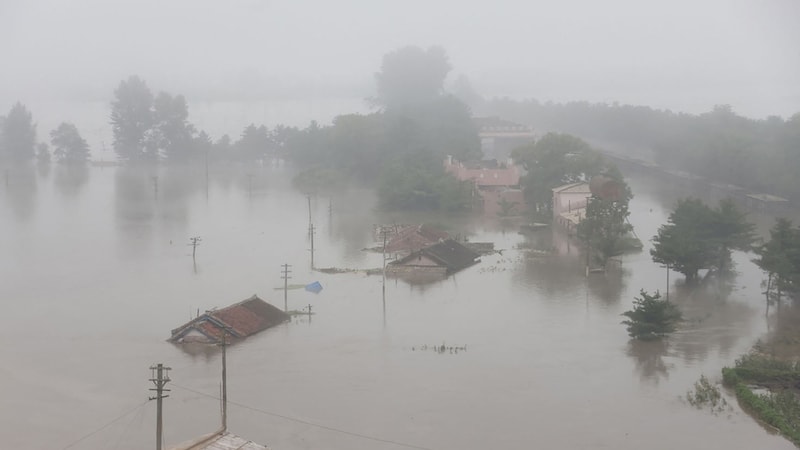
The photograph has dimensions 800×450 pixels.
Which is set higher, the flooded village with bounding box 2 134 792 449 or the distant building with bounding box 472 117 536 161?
the distant building with bounding box 472 117 536 161

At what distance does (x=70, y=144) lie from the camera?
38406 millimetres

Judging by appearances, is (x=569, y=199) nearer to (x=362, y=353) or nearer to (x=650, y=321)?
(x=650, y=321)

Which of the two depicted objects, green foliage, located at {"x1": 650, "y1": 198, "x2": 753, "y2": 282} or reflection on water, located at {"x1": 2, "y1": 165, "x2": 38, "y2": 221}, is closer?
green foliage, located at {"x1": 650, "y1": 198, "x2": 753, "y2": 282}

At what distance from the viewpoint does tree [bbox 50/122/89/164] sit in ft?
126

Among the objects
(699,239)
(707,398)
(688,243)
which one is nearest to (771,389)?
(707,398)

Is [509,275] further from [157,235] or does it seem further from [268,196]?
[268,196]

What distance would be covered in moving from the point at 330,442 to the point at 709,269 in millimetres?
7441

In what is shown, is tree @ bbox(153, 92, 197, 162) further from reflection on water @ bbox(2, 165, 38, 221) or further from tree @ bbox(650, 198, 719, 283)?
tree @ bbox(650, 198, 719, 283)

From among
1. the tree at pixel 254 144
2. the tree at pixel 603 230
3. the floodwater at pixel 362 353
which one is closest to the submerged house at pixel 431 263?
the floodwater at pixel 362 353

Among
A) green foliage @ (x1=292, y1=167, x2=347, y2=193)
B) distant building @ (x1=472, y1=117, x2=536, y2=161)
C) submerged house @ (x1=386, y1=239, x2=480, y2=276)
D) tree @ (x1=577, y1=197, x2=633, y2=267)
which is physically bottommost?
submerged house @ (x1=386, y1=239, x2=480, y2=276)

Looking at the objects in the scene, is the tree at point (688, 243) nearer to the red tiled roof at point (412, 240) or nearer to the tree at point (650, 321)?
the tree at point (650, 321)

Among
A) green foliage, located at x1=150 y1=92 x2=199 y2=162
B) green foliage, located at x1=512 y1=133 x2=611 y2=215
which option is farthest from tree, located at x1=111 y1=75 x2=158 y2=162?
green foliage, located at x1=512 y1=133 x2=611 y2=215

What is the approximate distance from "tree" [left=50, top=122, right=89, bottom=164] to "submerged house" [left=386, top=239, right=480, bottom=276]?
28.7 metres

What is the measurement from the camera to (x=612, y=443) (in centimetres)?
640
